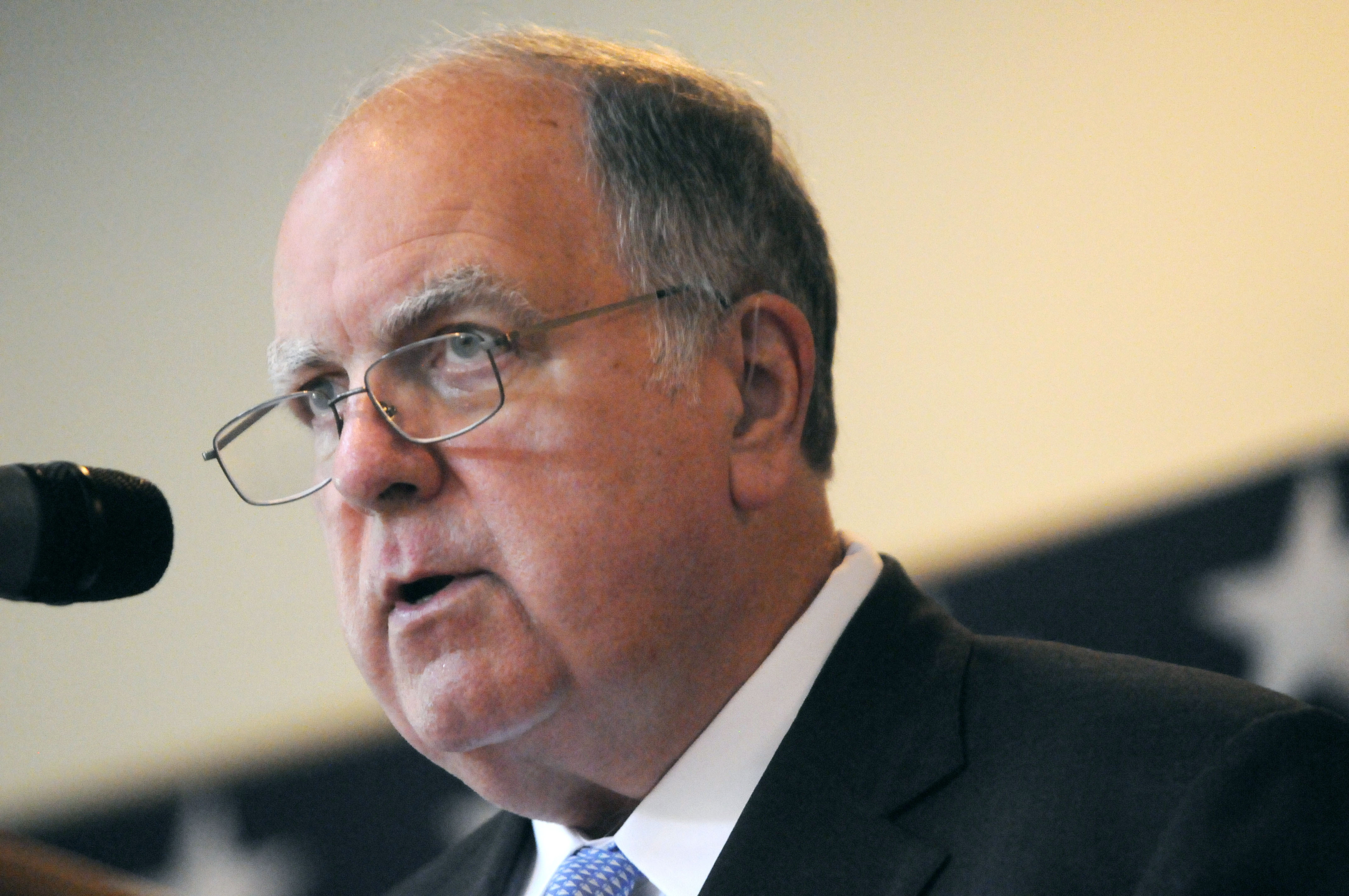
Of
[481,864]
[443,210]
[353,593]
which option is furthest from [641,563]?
[481,864]

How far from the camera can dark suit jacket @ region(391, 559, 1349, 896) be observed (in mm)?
1152

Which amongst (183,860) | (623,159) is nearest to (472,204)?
(623,159)

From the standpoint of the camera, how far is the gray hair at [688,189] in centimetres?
151

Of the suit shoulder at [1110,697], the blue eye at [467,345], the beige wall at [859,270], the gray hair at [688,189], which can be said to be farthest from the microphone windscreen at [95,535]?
the beige wall at [859,270]

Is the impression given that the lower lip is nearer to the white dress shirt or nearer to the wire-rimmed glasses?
the wire-rimmed glasses

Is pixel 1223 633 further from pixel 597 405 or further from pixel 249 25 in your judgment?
pixel 249 25

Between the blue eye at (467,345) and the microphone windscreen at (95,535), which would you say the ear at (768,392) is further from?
the microphone windscreen at (95,535)

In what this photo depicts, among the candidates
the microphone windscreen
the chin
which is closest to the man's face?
the chin

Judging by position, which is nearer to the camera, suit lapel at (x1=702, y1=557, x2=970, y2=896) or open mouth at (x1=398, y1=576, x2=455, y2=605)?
suit lapel at (x1=702, y1=557, x2=970, y2=896)

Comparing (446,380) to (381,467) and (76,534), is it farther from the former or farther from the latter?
(76,534)

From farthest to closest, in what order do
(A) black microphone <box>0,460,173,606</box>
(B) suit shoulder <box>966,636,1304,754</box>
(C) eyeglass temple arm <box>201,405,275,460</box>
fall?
(C) eyeglass temple arm <box>201,405,275,460</box>
(B) suit shoulder <box>966,636,1304,754</box>
(A) black microphone <box>0,460,173,606</box>

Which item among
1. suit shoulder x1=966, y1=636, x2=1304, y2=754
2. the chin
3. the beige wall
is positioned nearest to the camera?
suit shoulder x1=966, y1=636, x2=1304, y2=754

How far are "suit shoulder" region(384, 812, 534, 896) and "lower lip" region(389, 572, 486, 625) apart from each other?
61 centimetres

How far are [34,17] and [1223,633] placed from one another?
2.92 meters
